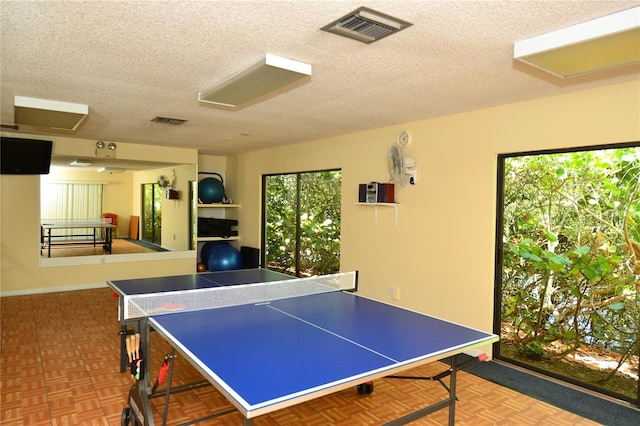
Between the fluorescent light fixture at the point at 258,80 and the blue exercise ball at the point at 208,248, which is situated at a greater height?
the fluorescent light fixture at the point at 258,80

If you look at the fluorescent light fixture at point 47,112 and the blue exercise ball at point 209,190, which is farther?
the blue exercise ball at point 209,190

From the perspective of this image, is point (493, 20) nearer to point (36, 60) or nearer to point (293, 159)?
point (36, 60)

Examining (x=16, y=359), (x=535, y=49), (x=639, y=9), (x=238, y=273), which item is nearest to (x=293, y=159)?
(x=238, y=273)

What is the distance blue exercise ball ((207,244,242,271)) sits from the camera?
23.8 feet

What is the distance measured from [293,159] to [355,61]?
4.06 metres

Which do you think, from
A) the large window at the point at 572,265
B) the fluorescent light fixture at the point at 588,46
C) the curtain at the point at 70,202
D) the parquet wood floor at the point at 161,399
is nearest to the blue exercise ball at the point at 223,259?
the curtain at the point at 70,202

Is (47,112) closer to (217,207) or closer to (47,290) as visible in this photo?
(47,290)

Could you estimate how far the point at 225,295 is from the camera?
2.91 meters

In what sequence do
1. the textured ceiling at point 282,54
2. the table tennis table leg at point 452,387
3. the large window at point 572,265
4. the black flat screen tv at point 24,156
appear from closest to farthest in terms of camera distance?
the textured ceiling at point 282,54 → the table tennis table leg at point 452,387 → the large window at point 572,265 → the black flat screen tv at point 24,156

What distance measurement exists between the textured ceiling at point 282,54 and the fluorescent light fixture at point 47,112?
11cm

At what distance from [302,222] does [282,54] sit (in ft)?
14.5

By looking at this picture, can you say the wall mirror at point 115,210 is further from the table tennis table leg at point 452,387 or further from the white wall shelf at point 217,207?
the table tennis table leg at point 452,387

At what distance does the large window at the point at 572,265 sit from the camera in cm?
317

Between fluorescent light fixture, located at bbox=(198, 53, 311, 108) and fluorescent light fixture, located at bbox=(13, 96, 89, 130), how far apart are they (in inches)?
53.4
